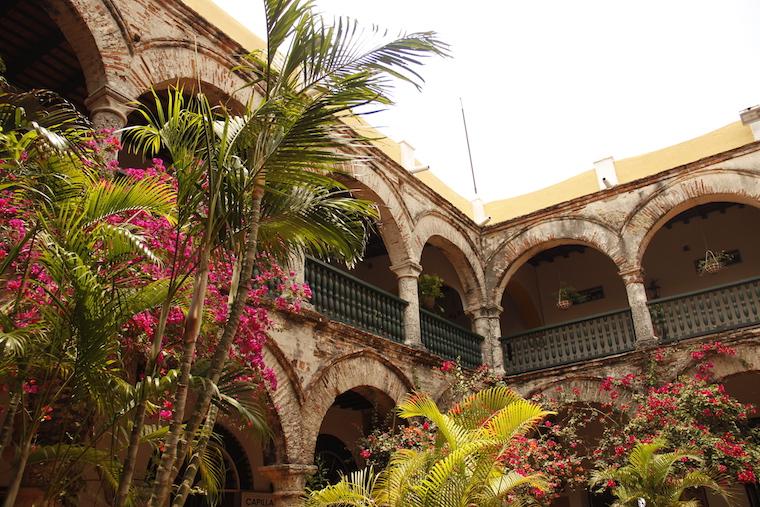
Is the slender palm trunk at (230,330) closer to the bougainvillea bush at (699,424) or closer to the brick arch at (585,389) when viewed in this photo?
the bougainvillea bush at (699,424)

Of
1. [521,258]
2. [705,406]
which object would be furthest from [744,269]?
[705,406]

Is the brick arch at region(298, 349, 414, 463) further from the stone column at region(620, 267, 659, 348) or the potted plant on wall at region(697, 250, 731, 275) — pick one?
the potted plant on wall at region(697, 250, 731, 275)

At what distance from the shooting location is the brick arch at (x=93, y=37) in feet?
19.9

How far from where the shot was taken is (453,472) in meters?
4.70

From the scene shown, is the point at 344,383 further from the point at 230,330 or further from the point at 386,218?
the point at 230,330

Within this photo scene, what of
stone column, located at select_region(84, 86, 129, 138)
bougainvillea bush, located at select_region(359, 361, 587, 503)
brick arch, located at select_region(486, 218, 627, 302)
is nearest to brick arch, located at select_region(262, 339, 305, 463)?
bougainvillea bush, located at select_region(359, 361, 587, 503)

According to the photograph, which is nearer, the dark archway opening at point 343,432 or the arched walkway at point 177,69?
the arched walkway at point 177,69

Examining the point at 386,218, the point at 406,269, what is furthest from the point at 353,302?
the point at 386,218

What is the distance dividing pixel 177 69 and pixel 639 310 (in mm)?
7884

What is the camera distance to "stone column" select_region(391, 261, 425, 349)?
10.1 meters

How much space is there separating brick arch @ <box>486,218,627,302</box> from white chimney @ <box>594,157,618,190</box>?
1136 millimetres

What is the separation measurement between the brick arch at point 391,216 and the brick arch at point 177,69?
102 inches

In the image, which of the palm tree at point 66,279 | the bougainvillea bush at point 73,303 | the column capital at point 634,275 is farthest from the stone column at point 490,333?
the palm tree at point 66,279

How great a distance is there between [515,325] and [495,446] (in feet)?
35.7
